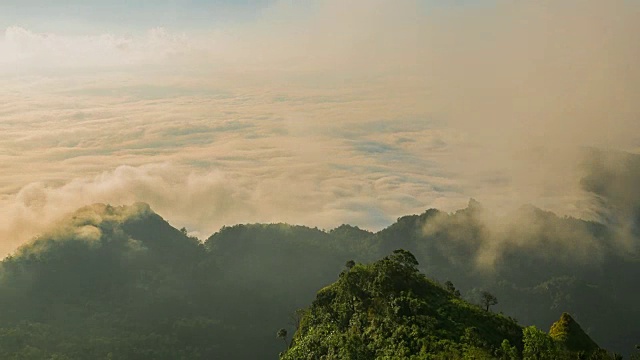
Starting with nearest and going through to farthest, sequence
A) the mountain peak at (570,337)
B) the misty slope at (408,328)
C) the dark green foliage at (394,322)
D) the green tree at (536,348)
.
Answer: the green tree at (536,348), the misty slope at (408,328), the dark green foliage at (394,322), the mountain peak at (570,337)

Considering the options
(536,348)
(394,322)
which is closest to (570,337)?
(536,348)

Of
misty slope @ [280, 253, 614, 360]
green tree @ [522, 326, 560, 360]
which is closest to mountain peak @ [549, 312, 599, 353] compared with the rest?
misty slope @ [280, 253, 614, 360]

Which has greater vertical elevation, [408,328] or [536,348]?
[536,348]

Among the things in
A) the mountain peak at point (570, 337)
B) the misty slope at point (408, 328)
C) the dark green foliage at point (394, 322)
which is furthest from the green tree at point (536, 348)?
the mountain peak at point (570, 337)

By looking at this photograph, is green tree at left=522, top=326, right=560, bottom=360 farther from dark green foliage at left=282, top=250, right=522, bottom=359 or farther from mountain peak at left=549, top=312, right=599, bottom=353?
mountain peak at left=549, top=312, right=599, bottom=353

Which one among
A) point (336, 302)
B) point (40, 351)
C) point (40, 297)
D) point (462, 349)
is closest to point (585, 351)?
point (462, 349)

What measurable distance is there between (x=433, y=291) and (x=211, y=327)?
11777cm

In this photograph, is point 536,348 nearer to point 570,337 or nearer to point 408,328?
point 408,328

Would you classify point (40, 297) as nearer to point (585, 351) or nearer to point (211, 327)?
point (211, 327)

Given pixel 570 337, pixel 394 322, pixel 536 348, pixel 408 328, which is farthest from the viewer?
pixel 394 322

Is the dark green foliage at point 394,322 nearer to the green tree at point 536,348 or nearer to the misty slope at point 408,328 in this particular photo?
the misty slope at point 408,328

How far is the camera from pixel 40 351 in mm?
145875

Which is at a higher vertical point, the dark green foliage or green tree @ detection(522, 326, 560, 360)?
green tree @ detection(522, 326, 560, 360)

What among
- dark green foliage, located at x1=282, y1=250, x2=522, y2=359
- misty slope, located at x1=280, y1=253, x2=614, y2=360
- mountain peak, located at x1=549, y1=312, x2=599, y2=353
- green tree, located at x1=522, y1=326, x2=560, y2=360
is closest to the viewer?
green tree, located at x1=522, y1=326, x2=560, y2=360
